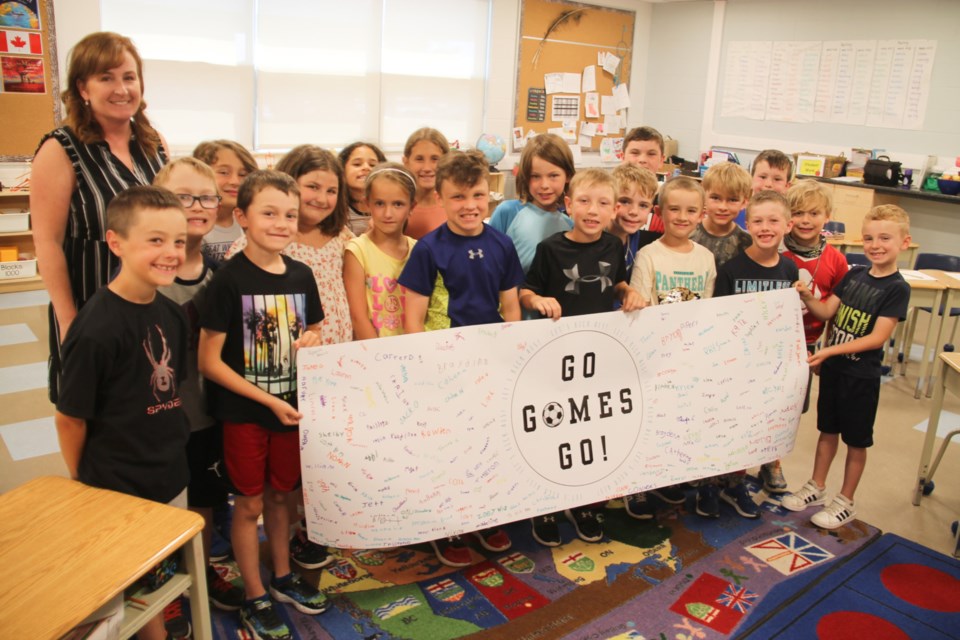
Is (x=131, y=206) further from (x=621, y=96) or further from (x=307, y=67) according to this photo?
(x=621, y=96)

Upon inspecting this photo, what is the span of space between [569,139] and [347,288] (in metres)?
6.87

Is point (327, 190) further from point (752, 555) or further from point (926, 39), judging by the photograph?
point (926, 39)

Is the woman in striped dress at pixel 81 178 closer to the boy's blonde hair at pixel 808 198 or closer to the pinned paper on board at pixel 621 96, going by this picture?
the boy's blonde hair at pixel 808 198

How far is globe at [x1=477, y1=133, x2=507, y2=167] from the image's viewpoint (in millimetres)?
7512

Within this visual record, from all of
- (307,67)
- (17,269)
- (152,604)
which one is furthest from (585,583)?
(307,67)

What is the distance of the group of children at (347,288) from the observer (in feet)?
5.62

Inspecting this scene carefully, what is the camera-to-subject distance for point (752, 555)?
2654mm

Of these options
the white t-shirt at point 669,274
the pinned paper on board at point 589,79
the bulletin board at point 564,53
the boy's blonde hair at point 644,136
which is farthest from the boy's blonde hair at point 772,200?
the pinned paper on board at point 589,79

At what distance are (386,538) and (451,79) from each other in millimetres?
6457

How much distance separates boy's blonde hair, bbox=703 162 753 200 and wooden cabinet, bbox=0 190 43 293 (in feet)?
16.4

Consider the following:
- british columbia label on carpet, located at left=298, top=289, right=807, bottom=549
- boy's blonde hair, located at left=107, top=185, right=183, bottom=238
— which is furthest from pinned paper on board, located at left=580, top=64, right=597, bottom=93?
boy's blonde hair, located at left=107, top=185, right=183, bottom=238

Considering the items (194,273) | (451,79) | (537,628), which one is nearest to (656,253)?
(537,628)

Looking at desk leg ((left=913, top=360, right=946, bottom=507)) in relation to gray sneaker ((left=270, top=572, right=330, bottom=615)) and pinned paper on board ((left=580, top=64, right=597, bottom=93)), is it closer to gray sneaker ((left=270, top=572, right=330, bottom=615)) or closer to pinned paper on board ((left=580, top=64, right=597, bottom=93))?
gray sneaker ((left=270, top=572, right=330, bottom=615))

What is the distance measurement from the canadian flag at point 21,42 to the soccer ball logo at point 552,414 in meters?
5.03
